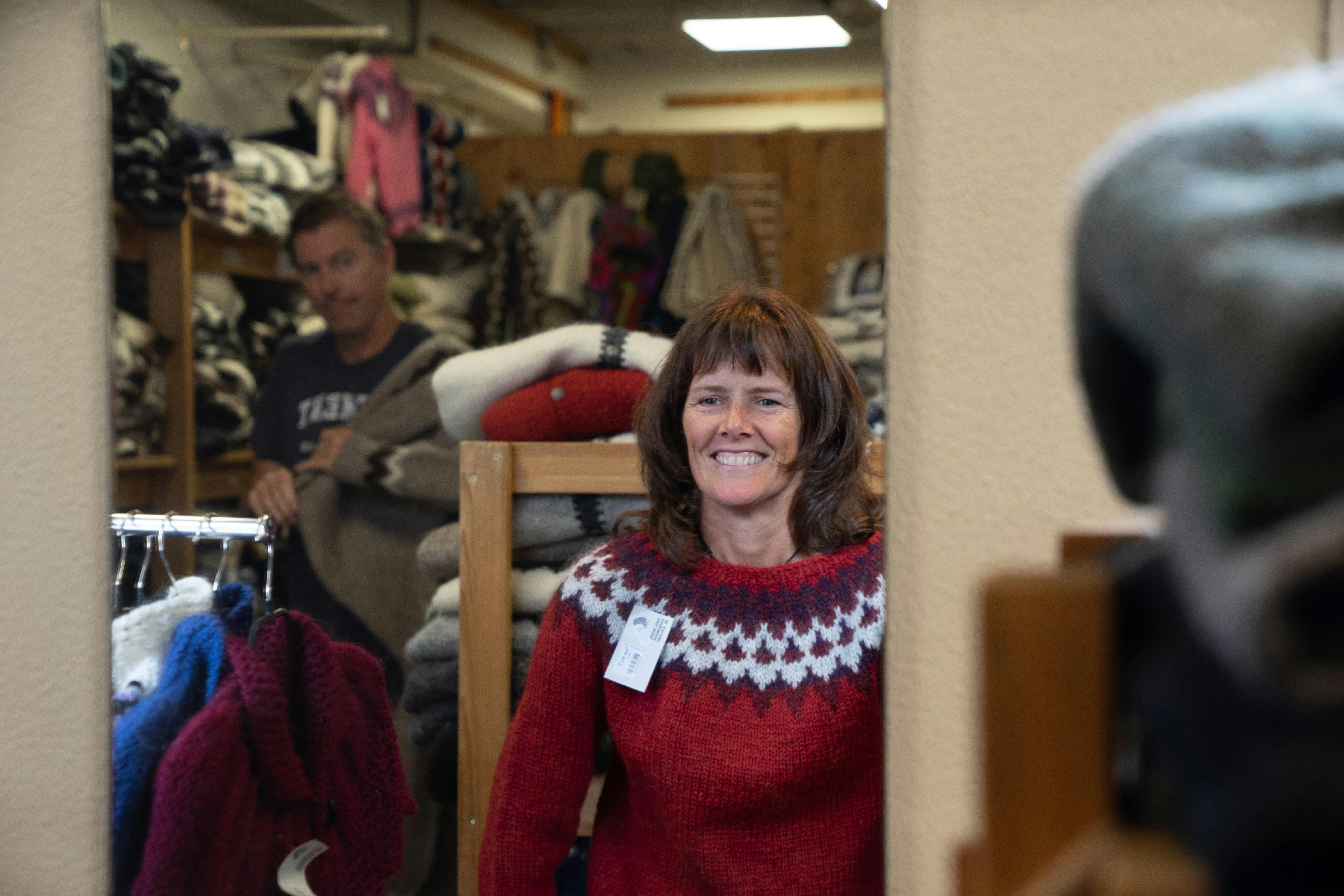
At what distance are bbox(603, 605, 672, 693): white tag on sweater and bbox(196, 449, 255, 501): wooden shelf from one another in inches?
16.4

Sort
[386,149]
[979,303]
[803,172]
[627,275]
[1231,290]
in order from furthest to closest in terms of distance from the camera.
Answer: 1. [386,149]
2. [627,275]
3. [803,172]
4. [979,303]
5. [1231,290]

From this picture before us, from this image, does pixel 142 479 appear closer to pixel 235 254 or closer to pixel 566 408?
pixel 235 254

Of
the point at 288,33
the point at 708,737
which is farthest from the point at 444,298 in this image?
the point at 708,737

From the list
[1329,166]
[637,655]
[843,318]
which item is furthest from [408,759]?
[1329,166]

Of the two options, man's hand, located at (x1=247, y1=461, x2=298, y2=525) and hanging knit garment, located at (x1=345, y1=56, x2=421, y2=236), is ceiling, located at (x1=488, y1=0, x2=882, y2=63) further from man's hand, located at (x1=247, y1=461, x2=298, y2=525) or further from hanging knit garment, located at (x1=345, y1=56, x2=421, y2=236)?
man's hand, located at (x1=247, y1=461, x2=298, y2=525)

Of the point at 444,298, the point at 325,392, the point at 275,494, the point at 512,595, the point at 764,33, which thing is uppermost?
the point at 764,33

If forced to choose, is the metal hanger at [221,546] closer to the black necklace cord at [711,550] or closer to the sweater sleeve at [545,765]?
the sweater sleeve at [545,765]

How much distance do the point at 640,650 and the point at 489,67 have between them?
2.05 ft

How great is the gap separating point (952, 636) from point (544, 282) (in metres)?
0.56

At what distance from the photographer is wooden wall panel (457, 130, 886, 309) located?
859 mm

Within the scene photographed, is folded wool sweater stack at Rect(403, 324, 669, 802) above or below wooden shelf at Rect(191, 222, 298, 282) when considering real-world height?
below

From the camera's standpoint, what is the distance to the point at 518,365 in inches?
42.4

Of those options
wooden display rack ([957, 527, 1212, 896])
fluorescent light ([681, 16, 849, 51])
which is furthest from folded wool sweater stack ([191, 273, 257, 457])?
wooden display rack ([957, 527, 1212, 896])

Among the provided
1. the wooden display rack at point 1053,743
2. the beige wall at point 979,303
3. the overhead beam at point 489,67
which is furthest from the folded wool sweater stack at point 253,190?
the wooden display rack at point 1053,743
